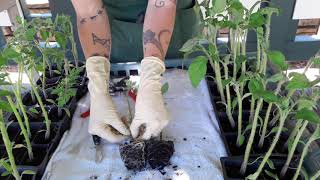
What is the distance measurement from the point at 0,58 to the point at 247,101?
29.2 inches

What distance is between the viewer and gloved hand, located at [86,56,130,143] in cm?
85

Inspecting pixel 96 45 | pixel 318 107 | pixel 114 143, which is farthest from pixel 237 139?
pixel 96 45

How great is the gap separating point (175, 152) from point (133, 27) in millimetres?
615

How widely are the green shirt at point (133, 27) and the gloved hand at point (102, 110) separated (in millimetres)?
331

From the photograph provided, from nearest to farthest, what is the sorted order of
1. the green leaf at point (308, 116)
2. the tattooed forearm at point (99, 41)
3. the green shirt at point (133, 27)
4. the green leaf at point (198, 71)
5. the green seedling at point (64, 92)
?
the green leaf at point (308, 116), the green leaf at point (198, 71), the green seedling at point (64, 92), the tattooed forearm at point (99, 41), the green shirt at point (133, 27)

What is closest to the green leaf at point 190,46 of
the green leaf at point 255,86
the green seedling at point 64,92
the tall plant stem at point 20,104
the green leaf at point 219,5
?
the green leaf at point 219,5

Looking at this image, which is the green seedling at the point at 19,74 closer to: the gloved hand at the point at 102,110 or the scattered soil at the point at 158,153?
the gloved hand at the point at 102,110

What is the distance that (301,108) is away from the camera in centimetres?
59

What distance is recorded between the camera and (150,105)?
2.76ft

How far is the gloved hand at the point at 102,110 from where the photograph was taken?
0.85 metres

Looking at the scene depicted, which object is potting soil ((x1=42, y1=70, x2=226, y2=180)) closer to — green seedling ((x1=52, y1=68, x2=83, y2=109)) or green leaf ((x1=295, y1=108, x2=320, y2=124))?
green seedling ((x1=52, y1=68, x2=83, y2=109))

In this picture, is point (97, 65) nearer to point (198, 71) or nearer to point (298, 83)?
point (198, 71)

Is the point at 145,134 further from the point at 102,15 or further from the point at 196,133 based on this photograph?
the point at 102,15

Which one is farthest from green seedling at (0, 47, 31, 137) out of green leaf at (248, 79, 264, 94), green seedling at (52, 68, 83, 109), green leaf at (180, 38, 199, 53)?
green leaf at (248, 79, 264, 94)
